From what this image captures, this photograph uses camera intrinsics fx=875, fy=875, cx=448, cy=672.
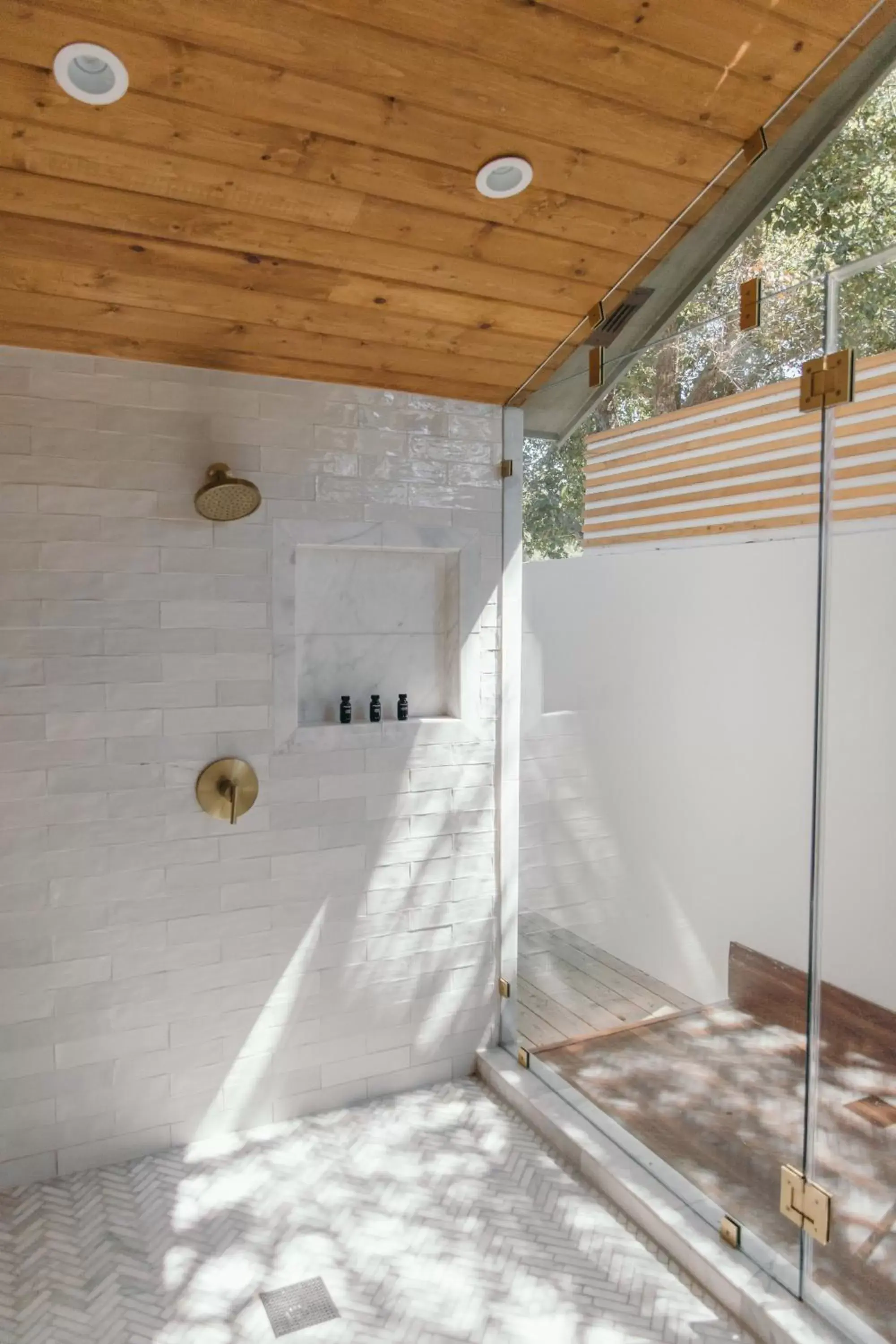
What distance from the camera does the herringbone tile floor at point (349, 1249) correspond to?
2.15 meters

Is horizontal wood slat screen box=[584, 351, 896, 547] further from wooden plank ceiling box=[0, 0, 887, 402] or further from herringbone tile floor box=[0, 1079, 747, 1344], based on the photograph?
herringbone tile floor box=[0, 1079, 747, 1344]

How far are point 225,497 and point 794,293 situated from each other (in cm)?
159

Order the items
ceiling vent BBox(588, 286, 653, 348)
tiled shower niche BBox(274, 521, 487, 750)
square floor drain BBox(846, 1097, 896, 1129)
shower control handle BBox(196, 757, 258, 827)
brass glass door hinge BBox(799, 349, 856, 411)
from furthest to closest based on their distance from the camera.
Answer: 1. tiled shower niche BBox(274, 521, 487, 750)
2. shower control handle BBox(196, 757, 258, 827)
3. ceiling vent BBox(588, 286, 653, 348)
4. brass glass door hinge BBox(799, 349, 856, 411)
5. square floor drain BBox(846, 1097, 896, 1129)

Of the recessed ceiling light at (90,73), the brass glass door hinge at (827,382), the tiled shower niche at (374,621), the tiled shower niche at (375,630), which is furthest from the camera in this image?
the tiled shower niche at (375,630)

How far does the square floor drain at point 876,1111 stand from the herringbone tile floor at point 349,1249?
662mm

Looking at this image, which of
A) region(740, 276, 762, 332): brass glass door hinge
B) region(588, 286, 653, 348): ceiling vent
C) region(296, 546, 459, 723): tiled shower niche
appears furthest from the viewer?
region(296, 546, 459, 723): tiled shower niche

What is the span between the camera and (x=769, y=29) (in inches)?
75.4

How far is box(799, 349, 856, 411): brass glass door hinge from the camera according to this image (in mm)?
1980

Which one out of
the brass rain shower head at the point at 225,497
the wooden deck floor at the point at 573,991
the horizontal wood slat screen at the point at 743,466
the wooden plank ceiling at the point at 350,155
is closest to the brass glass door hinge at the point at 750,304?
the horizontal wood slat screen at the point at 743,466

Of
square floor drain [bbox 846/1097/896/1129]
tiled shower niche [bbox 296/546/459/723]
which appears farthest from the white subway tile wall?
square floor drain [bbox 846/1097/896/1129]

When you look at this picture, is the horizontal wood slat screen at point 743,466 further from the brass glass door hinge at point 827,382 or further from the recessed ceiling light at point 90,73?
the recessed ceiling light at point 90,73

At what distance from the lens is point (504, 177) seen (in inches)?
85.2

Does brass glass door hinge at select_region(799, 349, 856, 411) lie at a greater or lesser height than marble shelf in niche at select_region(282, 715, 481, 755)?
greater

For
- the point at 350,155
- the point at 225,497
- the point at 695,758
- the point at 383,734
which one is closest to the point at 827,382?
the point at 695,758
